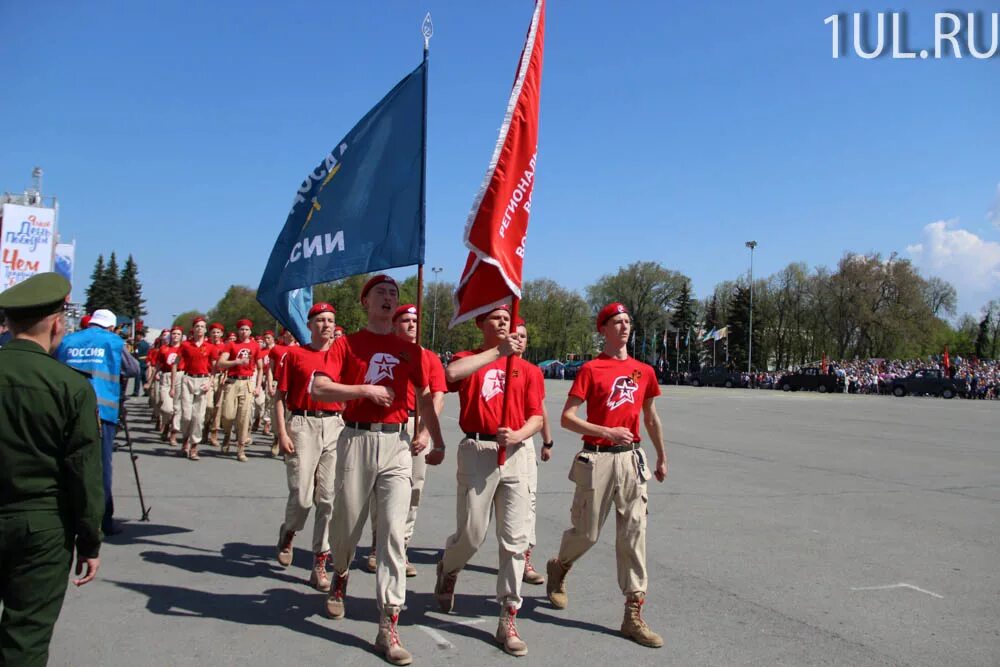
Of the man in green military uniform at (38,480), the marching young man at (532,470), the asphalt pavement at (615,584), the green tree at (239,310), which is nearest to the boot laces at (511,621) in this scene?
the asphalt pavement at (615,584)

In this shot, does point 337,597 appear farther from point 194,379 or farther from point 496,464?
point 194,379

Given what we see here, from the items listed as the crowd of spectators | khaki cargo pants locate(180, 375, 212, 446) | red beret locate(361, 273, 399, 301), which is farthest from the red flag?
the crowd of spectators

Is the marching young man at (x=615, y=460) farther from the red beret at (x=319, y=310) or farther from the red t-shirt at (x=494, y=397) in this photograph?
the red beret at (x=319, y=310)

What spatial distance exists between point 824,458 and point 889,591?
8.48 m

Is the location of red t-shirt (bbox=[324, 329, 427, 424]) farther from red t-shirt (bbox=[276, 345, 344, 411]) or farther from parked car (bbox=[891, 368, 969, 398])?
parked car (bbox=[891, 368, 969, 398])

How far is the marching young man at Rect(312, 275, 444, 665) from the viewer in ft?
14.6

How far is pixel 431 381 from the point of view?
16.8 feet

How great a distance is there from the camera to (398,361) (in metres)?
4.78

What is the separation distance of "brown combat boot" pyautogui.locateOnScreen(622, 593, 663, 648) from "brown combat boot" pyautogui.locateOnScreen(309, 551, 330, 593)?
7.22 ft

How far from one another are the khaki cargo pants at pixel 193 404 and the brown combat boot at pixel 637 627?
9165 mm

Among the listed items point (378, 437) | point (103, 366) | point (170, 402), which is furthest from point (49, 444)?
point (170, 402)

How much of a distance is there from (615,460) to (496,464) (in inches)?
30.4

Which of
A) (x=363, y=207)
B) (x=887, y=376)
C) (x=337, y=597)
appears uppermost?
(x=363, y=207)

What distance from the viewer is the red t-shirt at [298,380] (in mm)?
6520
